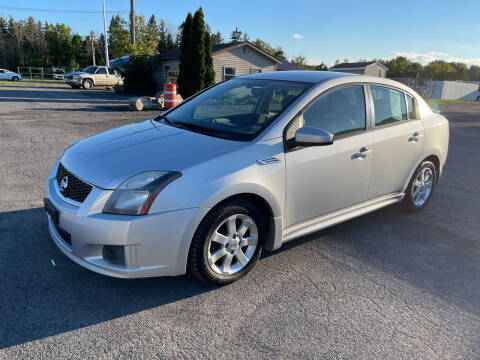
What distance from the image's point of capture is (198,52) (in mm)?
21688

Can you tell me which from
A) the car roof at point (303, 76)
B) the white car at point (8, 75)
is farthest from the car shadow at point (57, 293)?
the white car at point (8, 75)

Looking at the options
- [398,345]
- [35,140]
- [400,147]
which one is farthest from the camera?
[35,140]

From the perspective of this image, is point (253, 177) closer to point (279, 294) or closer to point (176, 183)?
point (176, 183)

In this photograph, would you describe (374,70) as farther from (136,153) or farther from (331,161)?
(136,153)

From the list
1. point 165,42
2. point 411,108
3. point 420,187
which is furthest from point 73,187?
point 165,42

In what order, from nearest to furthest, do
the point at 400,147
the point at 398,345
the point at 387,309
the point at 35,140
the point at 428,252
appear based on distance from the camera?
1. the point at 398,345
2. the point at 387,309
3. the point at 428,252
4. the point at 400,147
5. the point at 35,140

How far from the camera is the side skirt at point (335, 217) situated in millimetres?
3566

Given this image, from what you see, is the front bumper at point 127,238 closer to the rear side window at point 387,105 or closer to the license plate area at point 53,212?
the license plate area at point 53,212

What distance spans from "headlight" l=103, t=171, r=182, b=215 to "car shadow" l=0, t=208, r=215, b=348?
0.75m

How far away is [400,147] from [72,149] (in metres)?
3.46

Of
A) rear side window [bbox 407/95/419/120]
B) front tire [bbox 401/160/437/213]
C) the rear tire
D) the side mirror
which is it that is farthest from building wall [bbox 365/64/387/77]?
the side mirror

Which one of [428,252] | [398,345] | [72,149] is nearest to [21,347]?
[72,149]

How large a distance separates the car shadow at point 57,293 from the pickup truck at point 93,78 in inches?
1181

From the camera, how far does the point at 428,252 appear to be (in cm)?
409
